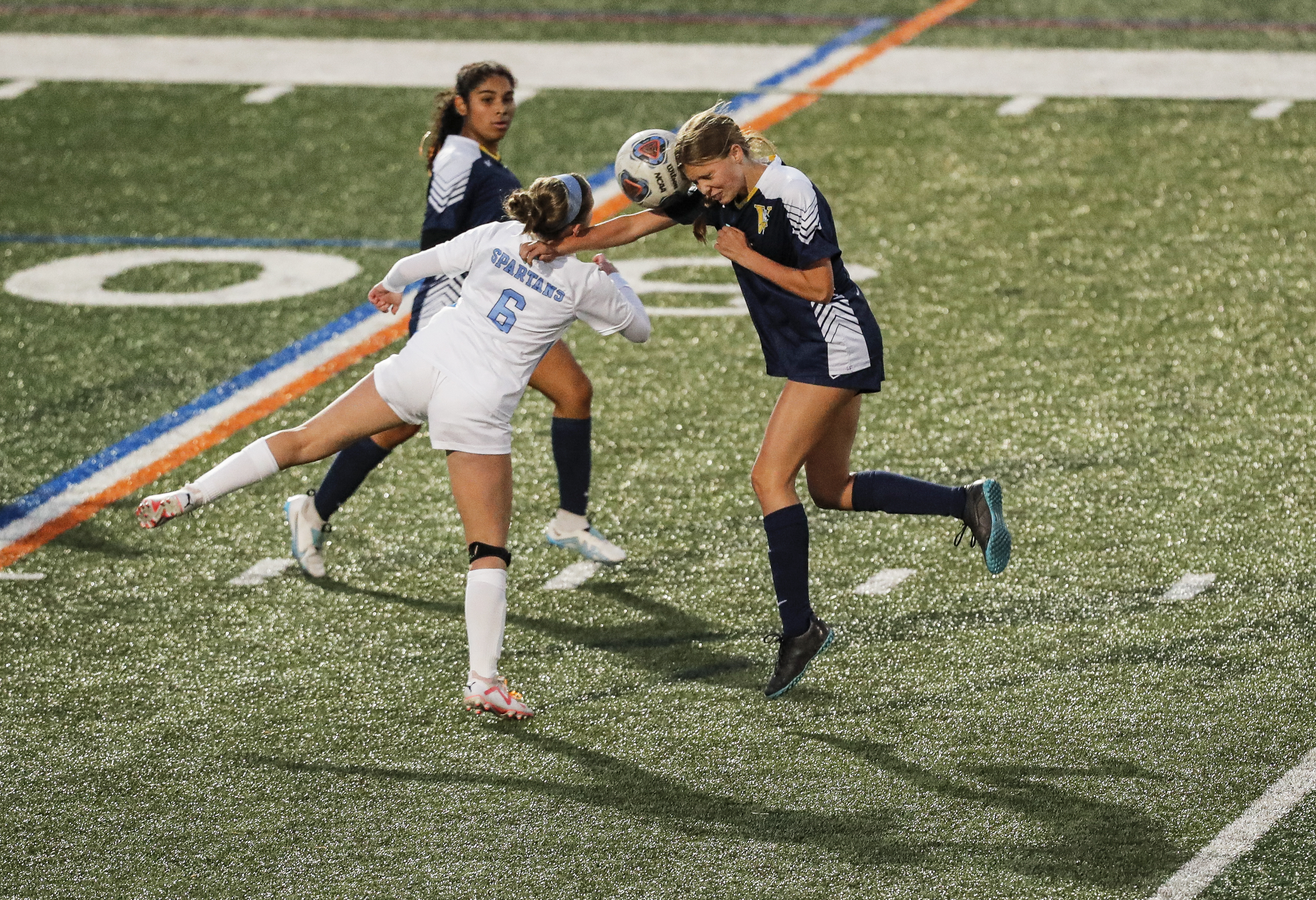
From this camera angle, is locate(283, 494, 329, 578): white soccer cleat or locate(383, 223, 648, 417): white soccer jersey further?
locate(283, 494, 329, 578): white soccer cleat

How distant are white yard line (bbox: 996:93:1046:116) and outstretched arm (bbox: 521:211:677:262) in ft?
22.8

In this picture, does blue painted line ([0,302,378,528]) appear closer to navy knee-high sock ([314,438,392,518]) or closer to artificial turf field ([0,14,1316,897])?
artificial turf field ([0,14,1316,897])

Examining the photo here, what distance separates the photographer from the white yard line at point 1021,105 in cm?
1234

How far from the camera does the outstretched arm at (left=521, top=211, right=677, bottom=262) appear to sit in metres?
5.68

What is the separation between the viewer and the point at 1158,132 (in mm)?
11805

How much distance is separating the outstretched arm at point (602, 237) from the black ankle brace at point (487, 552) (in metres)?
0.80

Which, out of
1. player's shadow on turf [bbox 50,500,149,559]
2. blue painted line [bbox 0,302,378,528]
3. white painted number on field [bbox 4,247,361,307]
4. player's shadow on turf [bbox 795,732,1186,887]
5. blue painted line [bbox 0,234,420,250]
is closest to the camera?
player's shadow on turf [bbox 795,732,1186,887]

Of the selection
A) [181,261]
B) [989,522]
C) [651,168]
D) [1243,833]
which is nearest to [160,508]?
[651,168]

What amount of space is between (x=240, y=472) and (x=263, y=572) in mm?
889

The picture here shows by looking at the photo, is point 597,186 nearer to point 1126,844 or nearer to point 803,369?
point 803,369

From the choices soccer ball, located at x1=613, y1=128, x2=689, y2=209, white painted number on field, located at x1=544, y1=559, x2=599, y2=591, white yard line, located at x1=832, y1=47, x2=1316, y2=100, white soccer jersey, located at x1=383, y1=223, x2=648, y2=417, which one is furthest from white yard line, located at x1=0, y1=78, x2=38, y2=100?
soccer ball, located at x1=613, y1=128, x2=689, y2=209

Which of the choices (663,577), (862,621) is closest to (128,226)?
(663,577)

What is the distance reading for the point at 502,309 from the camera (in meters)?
5.71

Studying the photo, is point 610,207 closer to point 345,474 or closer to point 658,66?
point 658,66
